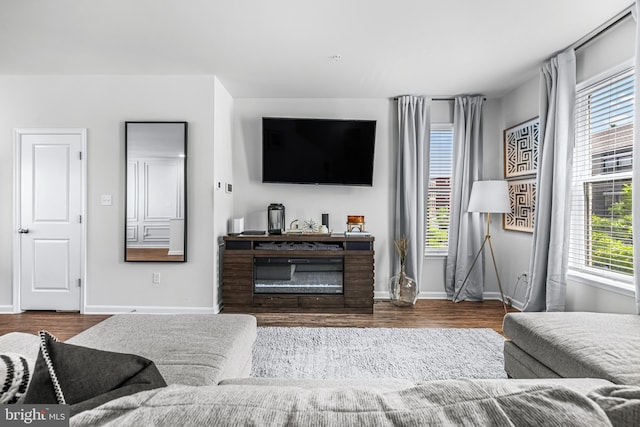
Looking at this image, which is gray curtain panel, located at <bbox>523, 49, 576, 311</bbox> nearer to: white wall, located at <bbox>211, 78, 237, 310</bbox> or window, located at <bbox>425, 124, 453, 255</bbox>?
window, located at <bbox>425, 124, 453, 255</bbox>

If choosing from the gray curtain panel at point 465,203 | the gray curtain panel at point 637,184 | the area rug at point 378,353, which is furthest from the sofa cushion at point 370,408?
the gray curtain panel at point 465,203

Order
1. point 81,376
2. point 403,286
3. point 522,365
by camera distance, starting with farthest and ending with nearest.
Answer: point 403,286 < point 522,365 < point 81,376

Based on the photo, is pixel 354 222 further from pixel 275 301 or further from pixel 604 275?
pixel 604 275

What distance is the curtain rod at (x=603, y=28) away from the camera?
258cm

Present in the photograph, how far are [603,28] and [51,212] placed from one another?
5570 mm

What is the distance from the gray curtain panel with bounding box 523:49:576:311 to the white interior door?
4.77 meters

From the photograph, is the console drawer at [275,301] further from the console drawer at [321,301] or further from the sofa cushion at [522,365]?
the sofa cushion at [522,365]

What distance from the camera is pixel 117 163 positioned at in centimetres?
388

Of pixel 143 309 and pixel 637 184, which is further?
pixel 143 309

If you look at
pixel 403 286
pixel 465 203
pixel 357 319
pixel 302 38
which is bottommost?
pixel 357 319

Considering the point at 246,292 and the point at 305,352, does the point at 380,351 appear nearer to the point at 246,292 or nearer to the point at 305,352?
the point at 305,352

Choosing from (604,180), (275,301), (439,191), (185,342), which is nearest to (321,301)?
(275,301)

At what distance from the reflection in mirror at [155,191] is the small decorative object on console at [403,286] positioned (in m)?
2.50

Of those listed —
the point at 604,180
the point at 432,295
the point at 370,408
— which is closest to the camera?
the point at 370,408
